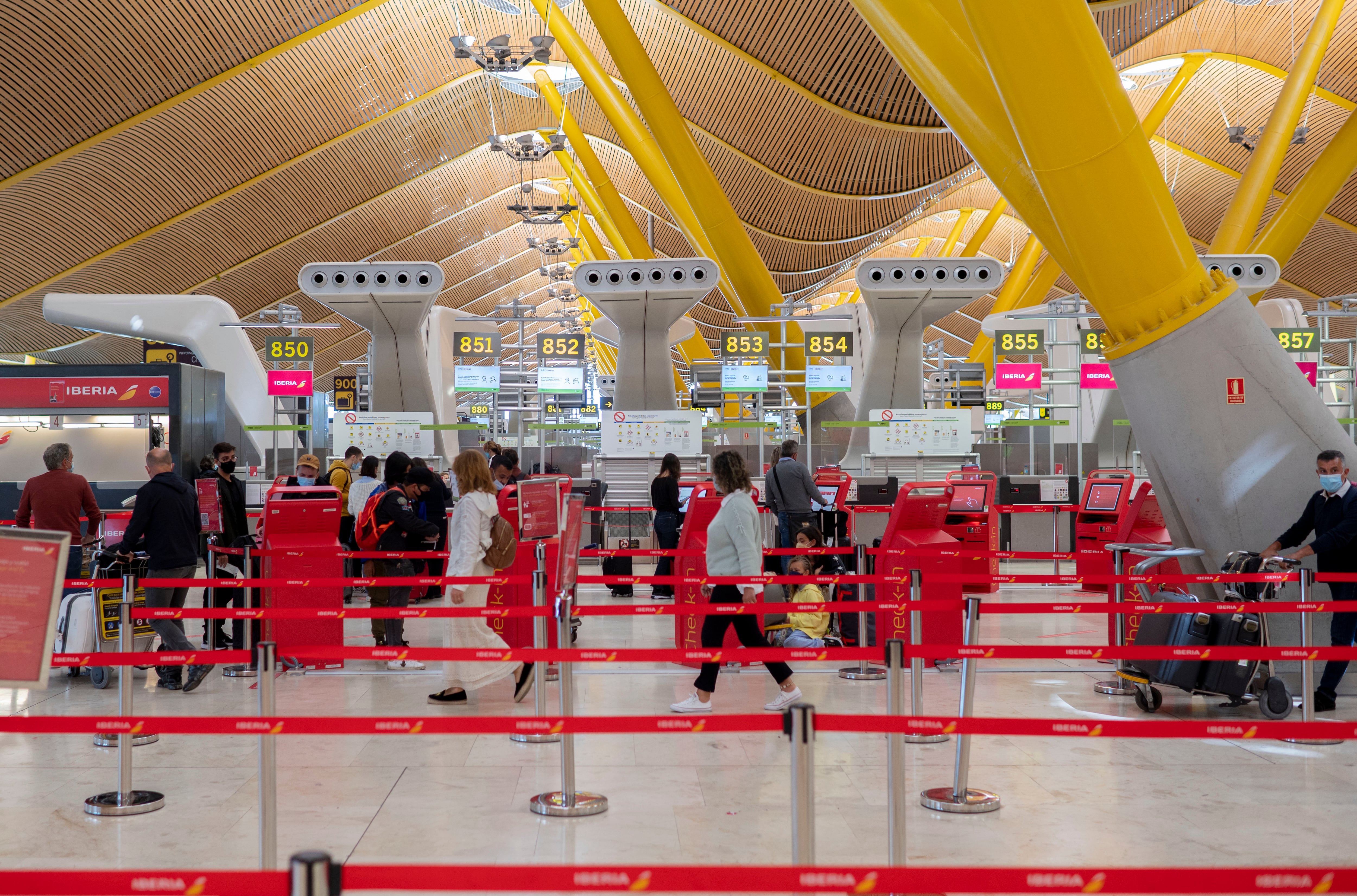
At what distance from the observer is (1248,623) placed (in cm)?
635

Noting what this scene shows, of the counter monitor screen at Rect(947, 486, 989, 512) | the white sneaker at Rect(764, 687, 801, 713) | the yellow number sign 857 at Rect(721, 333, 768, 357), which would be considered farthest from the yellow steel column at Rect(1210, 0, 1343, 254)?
the white sneaker at Rect(764, 687, 801, 713)

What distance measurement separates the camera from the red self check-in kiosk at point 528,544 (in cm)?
686

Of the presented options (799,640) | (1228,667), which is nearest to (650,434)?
(799,640)

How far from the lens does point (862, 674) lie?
7.87 m

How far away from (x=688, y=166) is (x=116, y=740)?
17.9m

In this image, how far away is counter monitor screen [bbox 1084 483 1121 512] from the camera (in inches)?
508

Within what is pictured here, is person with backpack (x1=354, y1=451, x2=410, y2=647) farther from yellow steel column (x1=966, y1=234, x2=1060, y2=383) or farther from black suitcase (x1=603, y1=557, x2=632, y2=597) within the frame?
yellow steel column (x1=966, y1=234, x2=1060, y2=383)

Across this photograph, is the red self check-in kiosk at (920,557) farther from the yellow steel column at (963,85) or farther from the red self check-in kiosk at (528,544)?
the red self check-in kiosk at (528,544)

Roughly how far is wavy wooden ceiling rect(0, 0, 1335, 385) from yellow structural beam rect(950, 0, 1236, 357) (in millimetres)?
13681

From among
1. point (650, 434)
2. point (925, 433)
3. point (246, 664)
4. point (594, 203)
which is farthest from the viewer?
point (594, 203)

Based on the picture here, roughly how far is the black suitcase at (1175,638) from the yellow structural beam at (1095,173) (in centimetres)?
195

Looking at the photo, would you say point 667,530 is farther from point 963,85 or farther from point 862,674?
point 963,85

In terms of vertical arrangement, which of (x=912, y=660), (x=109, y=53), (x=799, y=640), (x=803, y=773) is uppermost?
(x=109, y=53)

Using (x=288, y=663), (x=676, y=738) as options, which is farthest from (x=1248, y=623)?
(x=288, y=663)
